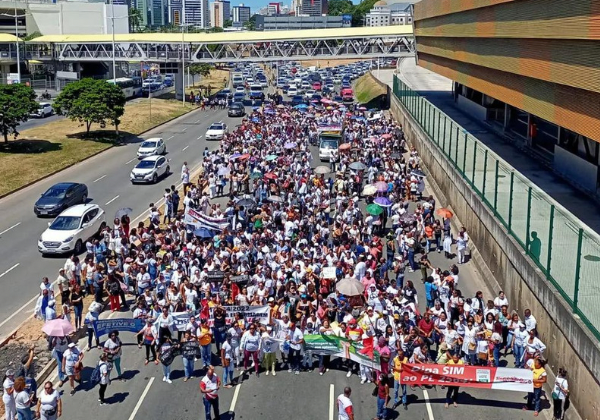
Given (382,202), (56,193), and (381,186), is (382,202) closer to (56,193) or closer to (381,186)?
(381,186)

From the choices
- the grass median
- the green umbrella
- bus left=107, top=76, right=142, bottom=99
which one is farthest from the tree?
bus left=107, top=76, right=142, bottom=99

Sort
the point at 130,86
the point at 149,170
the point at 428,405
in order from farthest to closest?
1. the point at 130,86
2. the point at 149,170
3. the point at 428,405

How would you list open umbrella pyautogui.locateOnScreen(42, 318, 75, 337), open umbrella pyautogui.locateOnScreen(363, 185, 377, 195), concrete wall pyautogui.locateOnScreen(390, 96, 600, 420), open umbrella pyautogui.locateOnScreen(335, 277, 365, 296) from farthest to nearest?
open umbrella pyautogui.locateOnScreen(363, 185, 377, 195), open umbrella pyautogui.locateOnScreen(335, 277, 365, 296), open umbrella pyautogui.locateOnScreen(42, 318, 75, 337), concrete wall pyautogui.locateOnScreen(390, 96, 600, 420)

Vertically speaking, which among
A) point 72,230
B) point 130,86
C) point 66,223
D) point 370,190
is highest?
point 130,86

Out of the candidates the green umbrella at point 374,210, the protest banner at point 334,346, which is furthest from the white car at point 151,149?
the protest banner at point 334,346

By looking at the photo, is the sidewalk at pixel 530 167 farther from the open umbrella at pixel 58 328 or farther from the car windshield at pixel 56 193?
the car windshield at pixel 56 193

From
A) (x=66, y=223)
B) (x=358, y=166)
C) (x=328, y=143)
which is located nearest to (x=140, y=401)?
(x=66, y=223)

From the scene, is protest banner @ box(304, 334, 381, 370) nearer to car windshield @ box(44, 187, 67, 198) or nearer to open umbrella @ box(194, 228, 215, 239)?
open umbrella @ box(194, 228, 215, 239)
